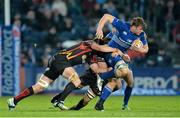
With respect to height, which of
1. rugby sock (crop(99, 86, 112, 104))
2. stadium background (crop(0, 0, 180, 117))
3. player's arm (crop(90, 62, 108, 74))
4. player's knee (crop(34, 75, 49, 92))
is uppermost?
player's arm (crop(90, 62, 108, 74))

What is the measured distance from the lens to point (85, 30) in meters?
28.3

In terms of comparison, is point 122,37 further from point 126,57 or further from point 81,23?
point 81,23

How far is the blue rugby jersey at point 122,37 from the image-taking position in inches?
685

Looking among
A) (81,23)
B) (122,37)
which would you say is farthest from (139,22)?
(81,23)

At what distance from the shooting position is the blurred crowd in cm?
2781

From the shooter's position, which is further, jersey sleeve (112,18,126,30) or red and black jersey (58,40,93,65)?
jersey sleeve (112,18,126,30)

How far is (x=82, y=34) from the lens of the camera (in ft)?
92.5

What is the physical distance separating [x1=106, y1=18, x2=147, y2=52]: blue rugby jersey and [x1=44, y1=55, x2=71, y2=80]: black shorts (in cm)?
118

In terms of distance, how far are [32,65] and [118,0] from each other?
16.9ft

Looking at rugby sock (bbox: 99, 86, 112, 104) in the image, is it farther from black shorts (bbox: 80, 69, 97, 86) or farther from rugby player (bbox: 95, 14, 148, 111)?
black shorts (bbox: 80, 69, 97, 86)

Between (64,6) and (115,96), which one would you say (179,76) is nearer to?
(115,96)

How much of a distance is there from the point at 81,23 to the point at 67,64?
1173 cm

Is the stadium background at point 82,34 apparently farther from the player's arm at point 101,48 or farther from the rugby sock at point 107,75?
the player's arm at point 101,48

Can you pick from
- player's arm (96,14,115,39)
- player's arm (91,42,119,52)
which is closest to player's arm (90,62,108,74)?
player's arm (91,42,119,52)
